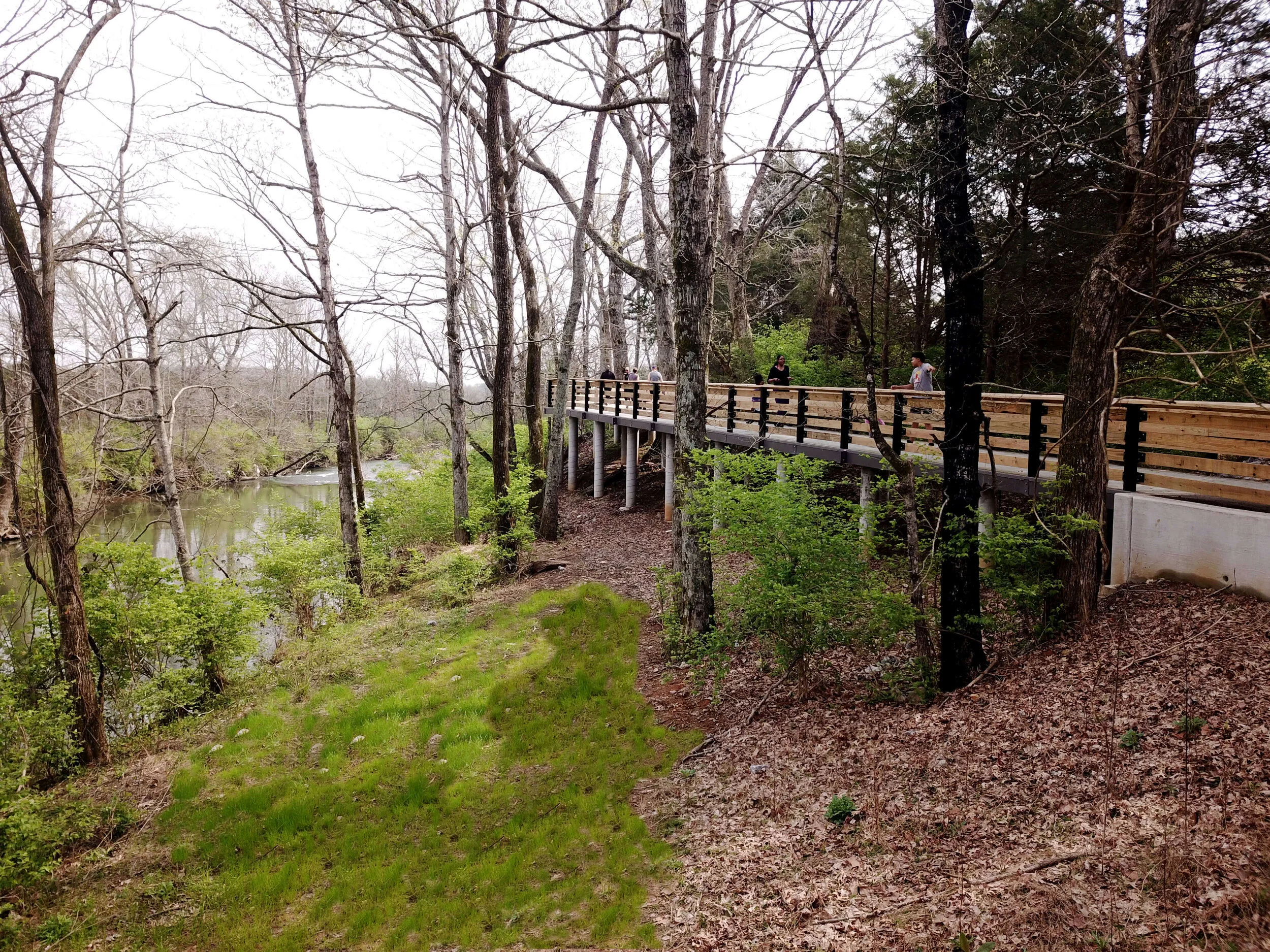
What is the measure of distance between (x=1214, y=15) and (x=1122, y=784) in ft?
19.6

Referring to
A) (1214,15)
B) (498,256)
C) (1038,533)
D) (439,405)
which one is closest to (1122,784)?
(1038,533)

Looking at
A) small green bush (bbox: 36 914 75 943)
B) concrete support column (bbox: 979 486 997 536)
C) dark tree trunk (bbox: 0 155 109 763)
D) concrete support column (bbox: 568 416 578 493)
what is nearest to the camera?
small green bush (bbox: 36 914 75 943)

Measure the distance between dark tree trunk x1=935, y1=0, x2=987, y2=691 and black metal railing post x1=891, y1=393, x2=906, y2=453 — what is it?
12.3ft

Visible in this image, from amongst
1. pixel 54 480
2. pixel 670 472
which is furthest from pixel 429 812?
pixel 670 472

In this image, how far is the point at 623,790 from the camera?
612cm

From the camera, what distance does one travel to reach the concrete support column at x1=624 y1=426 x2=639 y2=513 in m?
17.7

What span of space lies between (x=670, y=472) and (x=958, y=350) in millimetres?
9997

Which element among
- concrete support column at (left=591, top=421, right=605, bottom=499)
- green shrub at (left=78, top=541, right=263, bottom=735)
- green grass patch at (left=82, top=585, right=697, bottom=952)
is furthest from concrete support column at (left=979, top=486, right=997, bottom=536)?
concrete support column at (left=591, top=421, right=605, bottom=499)

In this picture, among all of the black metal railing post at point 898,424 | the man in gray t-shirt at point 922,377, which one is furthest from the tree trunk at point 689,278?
the man in gray t-shirt at point 922,377

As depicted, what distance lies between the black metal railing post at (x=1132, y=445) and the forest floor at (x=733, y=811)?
Answer: 1.14 metres

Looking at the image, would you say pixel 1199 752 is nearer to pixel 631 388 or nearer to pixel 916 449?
Answer: pixel 916 449

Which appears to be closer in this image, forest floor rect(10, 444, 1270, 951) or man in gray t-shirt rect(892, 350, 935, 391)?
forest floor rect(10, 444, 1270, 951)

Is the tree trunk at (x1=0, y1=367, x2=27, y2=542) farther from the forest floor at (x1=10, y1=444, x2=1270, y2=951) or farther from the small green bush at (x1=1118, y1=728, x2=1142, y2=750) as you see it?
the small green bush at (x1=1118, y1=728, x2=1142, y2=750)

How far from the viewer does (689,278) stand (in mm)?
8008
